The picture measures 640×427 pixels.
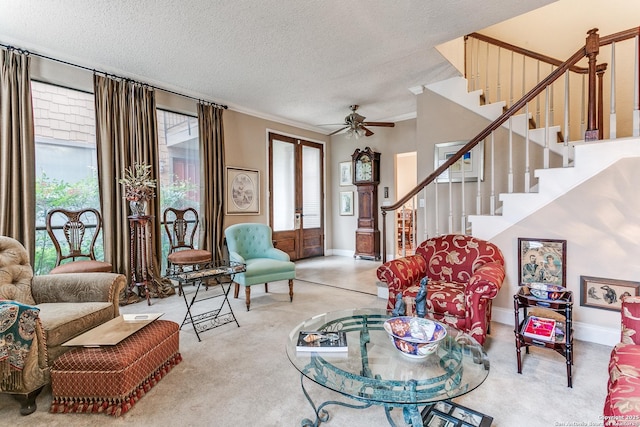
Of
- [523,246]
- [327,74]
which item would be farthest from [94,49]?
[523,246]

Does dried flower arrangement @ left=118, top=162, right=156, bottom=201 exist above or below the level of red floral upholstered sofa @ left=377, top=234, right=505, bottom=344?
above

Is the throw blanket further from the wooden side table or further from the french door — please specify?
the french door

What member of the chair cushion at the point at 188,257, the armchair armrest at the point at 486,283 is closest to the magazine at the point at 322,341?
the armchair armrest at the point at 486,283

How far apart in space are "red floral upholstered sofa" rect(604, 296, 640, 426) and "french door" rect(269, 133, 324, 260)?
5.12 m

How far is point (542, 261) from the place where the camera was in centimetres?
279

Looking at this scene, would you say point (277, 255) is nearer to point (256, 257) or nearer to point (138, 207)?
point (256, 257)

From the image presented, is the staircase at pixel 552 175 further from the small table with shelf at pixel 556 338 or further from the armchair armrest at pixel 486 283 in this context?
the small table with shelf at pixel 556 338

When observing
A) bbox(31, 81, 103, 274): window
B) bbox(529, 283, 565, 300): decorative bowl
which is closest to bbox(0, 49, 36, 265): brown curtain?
bbox(31, 81, 103, 274): window

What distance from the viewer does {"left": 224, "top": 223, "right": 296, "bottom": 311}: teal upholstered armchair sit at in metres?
3.49

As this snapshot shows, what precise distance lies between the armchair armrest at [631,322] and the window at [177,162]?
15.5 ft

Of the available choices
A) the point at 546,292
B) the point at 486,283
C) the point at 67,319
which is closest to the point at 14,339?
the point at 67,319

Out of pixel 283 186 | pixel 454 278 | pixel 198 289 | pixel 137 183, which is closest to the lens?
pixel 454 278

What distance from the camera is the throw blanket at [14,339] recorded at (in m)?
1.62

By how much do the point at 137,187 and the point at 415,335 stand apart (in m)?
3.57
